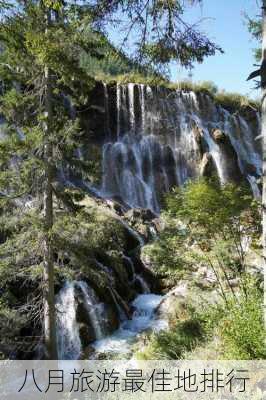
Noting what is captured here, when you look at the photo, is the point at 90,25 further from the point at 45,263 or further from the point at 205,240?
the point at 205,240

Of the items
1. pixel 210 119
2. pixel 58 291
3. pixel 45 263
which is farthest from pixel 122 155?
pixel 45 263

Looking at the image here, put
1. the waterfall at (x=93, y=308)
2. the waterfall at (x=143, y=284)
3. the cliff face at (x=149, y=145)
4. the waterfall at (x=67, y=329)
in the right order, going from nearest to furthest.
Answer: the waterfall at (x=67, y=329)
the waterfall at (x=93, y=308)
the waterfall at (x=143, y=284)
the cliff face at (x=149, y=145)

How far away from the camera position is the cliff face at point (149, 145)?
87.0 ft

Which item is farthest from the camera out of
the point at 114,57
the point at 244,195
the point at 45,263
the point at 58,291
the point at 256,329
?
the point at 58,291

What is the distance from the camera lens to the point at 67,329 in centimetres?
1305

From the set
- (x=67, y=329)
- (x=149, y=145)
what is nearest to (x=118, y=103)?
(x=149, y=145)

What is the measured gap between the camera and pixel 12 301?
38.0ft

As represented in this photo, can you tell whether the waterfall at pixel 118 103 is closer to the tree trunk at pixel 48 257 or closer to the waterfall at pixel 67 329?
the waterfall at pixel 67 329

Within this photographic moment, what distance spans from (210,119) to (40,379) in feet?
76.3

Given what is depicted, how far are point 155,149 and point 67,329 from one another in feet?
55.2

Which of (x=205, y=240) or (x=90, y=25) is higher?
(x=90, y=25)

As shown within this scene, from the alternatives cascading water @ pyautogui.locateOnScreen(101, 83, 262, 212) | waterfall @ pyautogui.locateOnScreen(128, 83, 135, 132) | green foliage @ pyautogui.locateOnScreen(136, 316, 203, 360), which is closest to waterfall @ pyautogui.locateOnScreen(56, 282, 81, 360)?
green foliage @ pyautogui.locateOnScreen(136, 316, 203, 360)

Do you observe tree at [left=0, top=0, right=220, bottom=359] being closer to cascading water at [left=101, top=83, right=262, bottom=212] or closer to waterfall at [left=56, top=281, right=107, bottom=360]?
waterfall at [left=56, top=281, right=107, bottom=360]

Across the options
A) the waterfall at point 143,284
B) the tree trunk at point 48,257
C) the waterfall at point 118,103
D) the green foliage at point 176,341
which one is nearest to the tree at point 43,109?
the tree trunk at point 48,257
